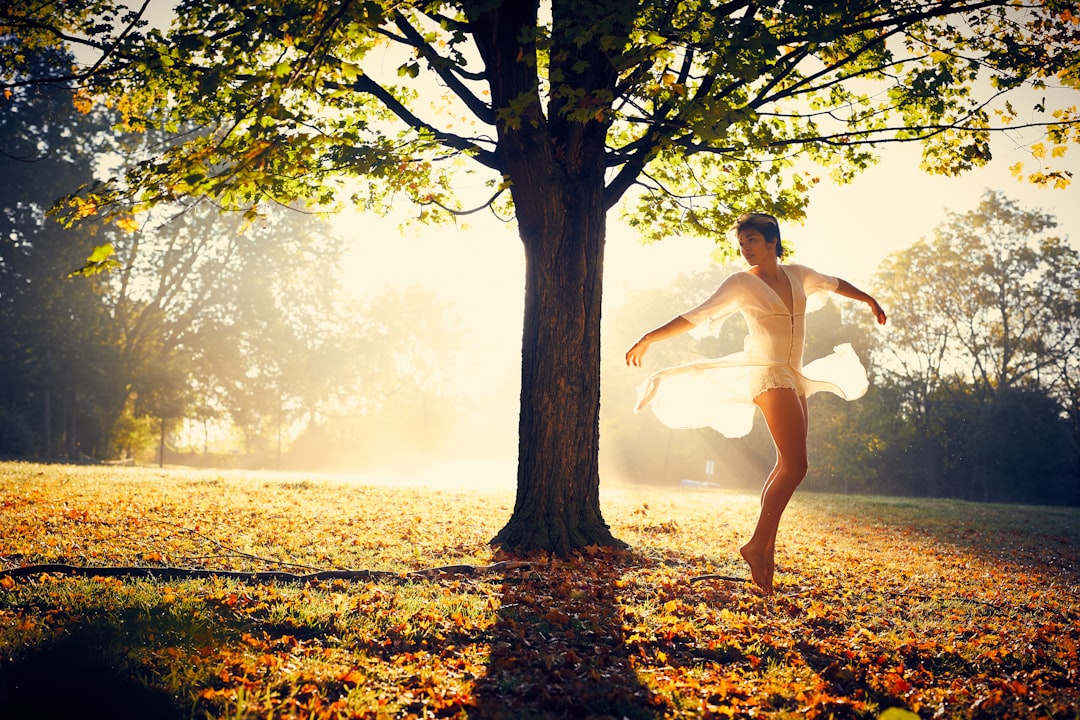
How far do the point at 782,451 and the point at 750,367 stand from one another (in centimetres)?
70

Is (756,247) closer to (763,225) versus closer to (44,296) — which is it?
(763,225)

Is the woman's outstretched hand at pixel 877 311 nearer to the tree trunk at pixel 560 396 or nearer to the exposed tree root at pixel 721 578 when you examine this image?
the exposed tree root at pixel 721 578

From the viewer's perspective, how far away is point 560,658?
4039 mm

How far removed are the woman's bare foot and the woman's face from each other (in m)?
2.21

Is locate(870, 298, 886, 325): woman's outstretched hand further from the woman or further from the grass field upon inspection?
the grass field

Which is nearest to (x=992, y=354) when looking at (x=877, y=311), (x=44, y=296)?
(x=877, y=311)

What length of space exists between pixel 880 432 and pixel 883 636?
35.3 metres

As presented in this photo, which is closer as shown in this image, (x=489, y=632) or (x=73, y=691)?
(x=73, y=691)

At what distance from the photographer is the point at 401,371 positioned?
194 feet

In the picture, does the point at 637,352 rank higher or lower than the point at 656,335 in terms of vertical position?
lower

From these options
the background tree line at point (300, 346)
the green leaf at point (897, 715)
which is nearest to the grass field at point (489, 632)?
the green leaf at point (897, 715)

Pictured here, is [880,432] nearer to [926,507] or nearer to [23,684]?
[926,507]

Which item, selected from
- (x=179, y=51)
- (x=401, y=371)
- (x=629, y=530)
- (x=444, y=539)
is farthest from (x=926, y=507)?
(x=401, y=371)

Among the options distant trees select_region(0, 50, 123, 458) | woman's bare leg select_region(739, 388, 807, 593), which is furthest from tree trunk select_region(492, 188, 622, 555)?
distant trees select_region(0, 50, 123, 458)
